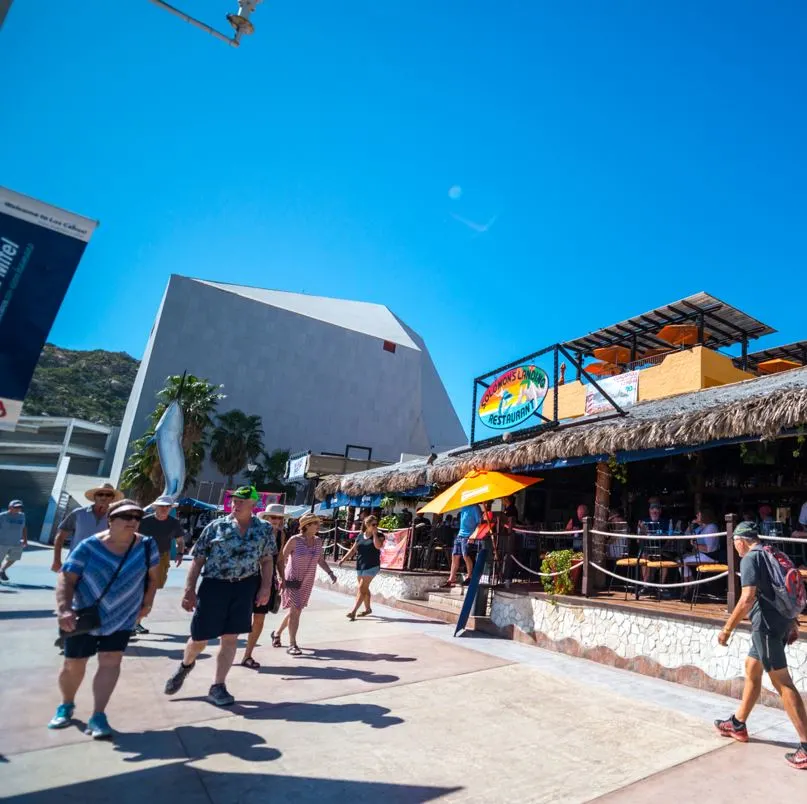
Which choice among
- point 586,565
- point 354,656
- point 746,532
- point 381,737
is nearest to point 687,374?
point 586,565

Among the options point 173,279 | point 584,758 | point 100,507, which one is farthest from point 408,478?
point 173,279

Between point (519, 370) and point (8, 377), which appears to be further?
point (519, 370)

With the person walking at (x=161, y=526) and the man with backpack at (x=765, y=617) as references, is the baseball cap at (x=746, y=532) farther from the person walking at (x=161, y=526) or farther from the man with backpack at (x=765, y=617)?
the person walking at (x=161, y=526)

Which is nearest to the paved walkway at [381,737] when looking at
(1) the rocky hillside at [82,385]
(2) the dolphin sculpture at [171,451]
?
(2) the dolphin sculpture at [171,451]

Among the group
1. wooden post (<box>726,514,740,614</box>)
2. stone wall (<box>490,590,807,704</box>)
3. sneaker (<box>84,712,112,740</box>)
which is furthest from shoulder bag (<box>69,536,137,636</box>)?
wooden post (<box>726,514,740,614</box>)

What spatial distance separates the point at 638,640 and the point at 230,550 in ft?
16.2

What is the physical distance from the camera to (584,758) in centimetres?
359

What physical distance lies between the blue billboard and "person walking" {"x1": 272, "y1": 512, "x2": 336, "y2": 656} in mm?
3517

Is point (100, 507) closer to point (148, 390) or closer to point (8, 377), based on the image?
point (8, 377)

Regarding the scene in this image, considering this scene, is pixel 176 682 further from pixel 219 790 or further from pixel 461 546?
pixel 461 546

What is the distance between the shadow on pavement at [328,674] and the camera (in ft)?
17.3

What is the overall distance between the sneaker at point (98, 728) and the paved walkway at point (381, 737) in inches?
2.7

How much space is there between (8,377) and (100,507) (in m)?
2.48

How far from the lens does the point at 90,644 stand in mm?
3543
